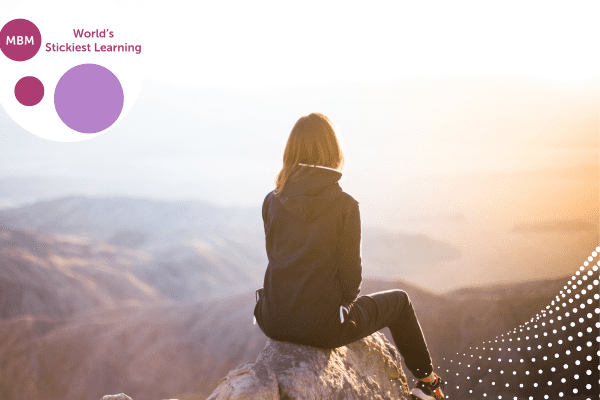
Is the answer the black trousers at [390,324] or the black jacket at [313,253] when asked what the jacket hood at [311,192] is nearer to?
the black jacket at [313,253]

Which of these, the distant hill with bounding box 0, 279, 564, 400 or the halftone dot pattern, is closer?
the halftone dot pattern

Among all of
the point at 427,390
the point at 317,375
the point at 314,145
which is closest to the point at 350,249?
the point at 314,145

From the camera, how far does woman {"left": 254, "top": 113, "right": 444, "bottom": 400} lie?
6.45ft

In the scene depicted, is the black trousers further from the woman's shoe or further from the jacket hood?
the jacket hood

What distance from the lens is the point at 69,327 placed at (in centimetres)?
824

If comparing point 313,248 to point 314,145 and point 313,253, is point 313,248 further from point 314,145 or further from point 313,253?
point 314,145

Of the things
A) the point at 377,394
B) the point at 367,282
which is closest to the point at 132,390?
the point at 367,282

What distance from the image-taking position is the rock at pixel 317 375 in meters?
1.92

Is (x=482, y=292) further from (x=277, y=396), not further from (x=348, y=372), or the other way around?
(x=277, y=396)

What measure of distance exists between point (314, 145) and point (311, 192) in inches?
7.7

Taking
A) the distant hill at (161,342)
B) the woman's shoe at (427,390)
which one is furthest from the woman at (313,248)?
the distant hill at (161,342)

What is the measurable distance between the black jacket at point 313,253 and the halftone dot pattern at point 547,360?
2.64 meters

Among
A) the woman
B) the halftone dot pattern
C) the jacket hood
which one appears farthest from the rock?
the halftone dot pattern

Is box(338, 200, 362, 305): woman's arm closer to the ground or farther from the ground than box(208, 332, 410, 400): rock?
farther from the ground
